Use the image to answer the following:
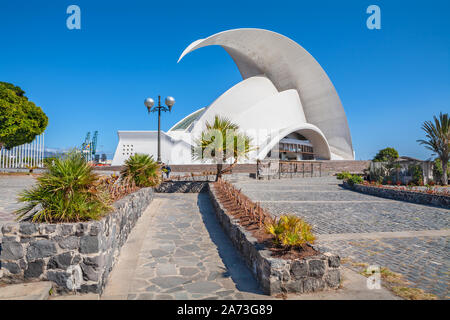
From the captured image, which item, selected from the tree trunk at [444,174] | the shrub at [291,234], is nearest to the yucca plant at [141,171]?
the shrub at [291,234]

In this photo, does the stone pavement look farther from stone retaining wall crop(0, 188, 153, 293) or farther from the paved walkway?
stone retaining wall crop(0, 188, 153, 293)

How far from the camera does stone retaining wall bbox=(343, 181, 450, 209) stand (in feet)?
28.6

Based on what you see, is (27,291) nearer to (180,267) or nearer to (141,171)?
(180,267)

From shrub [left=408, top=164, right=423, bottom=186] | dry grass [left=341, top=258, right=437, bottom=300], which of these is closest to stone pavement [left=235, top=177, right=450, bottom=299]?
dry grass [left=341, top=258, right=437, bottom=300]

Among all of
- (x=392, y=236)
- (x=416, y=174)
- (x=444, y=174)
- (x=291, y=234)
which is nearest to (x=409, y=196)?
(x=416, y=174)

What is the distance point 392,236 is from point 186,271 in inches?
161

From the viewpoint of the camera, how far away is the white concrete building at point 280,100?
34.1 metres

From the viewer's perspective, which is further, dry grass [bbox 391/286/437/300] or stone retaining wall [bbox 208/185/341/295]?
stone retaining wall [bbox 208/185/341/295]

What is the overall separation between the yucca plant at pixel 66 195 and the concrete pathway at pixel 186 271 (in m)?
0.92

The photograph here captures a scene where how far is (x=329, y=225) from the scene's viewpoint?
5.88m

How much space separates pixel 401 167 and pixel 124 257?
56.1 ft

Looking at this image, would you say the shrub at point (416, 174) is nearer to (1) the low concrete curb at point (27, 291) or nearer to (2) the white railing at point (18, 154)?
(1) the low concrete curb at point (27, 291)

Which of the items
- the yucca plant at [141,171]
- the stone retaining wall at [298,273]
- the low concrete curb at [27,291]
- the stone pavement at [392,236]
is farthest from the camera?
the yucca plant at [141,171]
